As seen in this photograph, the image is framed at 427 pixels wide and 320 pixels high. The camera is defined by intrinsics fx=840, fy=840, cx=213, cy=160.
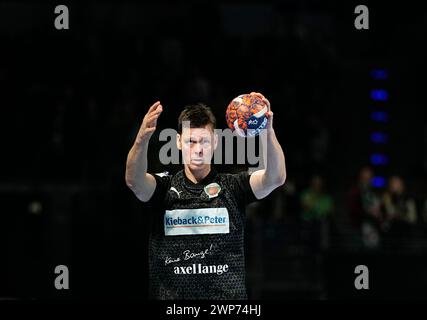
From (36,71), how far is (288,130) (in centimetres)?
450

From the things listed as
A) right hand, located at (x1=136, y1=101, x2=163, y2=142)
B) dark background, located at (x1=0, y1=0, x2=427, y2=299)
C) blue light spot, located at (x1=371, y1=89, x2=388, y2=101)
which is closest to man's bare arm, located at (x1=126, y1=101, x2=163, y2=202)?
right hand, located at (x1=136, y1=101, x2=163, y2=142)

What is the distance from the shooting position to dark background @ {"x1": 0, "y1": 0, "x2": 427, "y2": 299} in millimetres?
11883

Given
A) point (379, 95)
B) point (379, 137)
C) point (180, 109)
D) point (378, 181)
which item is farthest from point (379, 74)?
point (180, 109)

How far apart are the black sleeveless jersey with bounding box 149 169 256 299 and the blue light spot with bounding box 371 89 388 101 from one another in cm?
1167

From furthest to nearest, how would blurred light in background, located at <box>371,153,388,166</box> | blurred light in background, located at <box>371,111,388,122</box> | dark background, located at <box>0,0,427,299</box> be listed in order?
blurred light in background, located at <box>371,111,388,122</box>
blurred light in background, located at <box>371,153,388,166</box>
dark background, located at <box>0,0,427,299</box>

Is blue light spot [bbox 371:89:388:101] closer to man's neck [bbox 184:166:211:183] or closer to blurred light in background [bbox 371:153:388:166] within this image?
blurred light in background [bbox 371:153:388:166]

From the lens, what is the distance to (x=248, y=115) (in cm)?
568

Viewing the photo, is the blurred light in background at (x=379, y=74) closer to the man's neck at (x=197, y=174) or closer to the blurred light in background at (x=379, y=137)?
the blurred light in background at (x=379, y=137)

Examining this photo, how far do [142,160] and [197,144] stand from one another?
44 centimetres

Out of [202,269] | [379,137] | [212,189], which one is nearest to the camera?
[202,269]

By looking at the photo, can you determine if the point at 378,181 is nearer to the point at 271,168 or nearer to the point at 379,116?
the point at 379,116

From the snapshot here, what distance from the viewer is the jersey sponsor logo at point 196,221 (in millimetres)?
5855

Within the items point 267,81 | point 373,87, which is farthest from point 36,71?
point 373,87

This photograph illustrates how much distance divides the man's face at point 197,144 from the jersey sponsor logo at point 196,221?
332 millimetres
